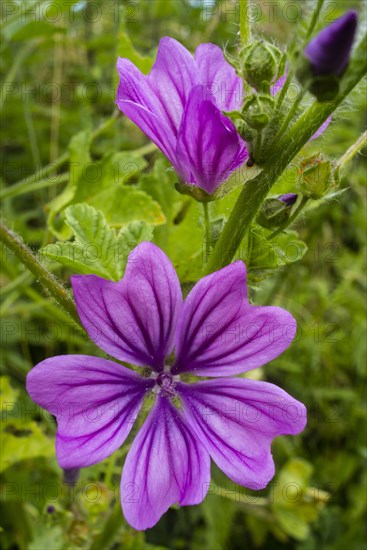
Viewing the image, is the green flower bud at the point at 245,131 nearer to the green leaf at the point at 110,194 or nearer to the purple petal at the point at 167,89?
the purple petal at the point at 167,89

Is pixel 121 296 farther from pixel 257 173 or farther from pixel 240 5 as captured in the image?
pixel 240 5

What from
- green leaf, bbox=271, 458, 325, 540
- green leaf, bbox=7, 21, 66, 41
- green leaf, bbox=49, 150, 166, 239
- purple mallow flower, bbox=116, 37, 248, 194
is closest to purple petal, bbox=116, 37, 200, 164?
purple mallow flower, bbox=116, 37, 248, 194

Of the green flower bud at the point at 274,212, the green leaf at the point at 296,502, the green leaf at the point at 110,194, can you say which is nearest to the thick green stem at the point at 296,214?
the green flower bud at the point at 274,212

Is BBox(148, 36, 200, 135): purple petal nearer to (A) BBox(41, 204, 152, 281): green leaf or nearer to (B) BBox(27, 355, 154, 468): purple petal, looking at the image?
(A) BBox(41, 204, 152, 281): green leaf

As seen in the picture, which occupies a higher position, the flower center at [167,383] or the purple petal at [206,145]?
the purple petal at [206,145]

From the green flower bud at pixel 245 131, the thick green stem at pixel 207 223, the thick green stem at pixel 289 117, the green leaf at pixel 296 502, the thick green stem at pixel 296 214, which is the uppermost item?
the thick green stem at pixel 289 117

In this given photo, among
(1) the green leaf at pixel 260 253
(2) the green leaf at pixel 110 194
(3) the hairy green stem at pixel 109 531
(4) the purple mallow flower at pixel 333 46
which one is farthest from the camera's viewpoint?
(2) the green leaf at pixel 110 194

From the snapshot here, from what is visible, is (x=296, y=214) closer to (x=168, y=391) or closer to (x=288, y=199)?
(x=288, y=199)
